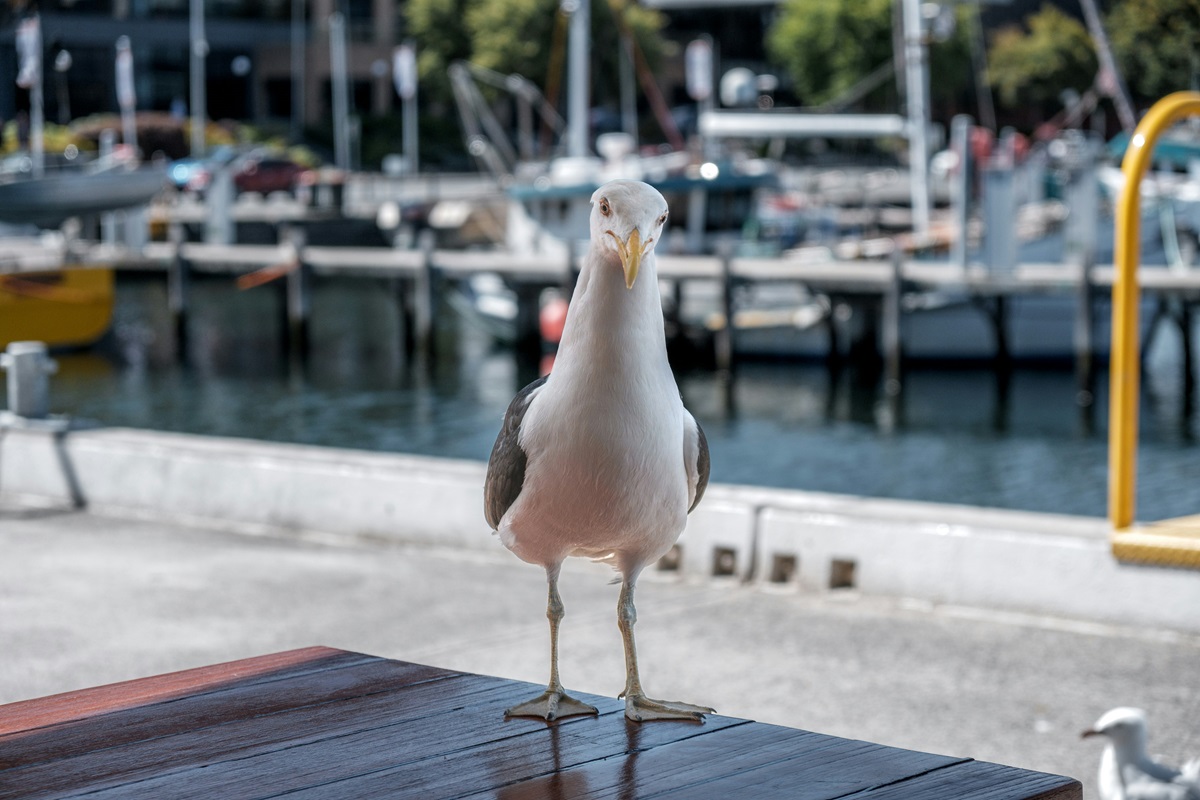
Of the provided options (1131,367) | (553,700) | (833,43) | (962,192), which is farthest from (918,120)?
(833,43)

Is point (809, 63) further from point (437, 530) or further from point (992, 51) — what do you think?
point (437, 530)

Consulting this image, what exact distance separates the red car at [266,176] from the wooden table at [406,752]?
160 ft

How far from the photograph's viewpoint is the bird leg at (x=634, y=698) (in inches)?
132

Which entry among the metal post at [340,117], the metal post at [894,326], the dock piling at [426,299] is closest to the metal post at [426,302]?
the dock piling at [426,299]

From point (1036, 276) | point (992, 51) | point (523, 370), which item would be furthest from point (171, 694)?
point (992, 51)

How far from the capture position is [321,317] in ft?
123

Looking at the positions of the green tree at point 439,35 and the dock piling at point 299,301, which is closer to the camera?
the dock piling at point 299,301

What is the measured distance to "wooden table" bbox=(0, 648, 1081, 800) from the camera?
2916 mm

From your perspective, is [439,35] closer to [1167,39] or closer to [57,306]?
[57,306]

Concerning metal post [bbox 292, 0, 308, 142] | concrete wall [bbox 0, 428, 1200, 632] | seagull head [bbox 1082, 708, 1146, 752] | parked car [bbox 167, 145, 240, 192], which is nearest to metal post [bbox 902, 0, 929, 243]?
parked car [bbox 167, 145, 240, 192]

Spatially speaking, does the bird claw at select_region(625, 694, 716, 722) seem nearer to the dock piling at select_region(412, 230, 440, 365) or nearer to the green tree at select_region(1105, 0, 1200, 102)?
the green tree at select_region(1105, 0, 1200, 102)

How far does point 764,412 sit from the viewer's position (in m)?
24.9

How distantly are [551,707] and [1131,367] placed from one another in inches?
150

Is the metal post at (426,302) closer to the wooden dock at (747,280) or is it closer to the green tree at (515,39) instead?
the wooden dock at (747,280)
